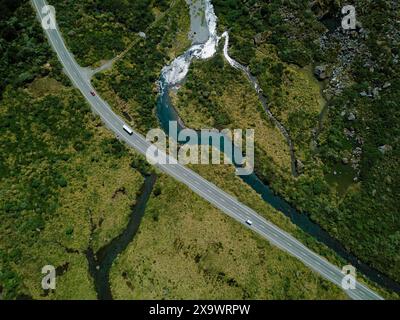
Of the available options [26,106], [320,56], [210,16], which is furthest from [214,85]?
[26,106]

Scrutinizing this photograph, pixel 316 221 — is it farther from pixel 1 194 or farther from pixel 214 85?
pixel 1 194

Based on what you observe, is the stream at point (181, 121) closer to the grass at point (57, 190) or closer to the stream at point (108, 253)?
the grass at point (57, 190)

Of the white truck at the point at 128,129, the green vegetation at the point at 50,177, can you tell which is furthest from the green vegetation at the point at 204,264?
the white truck at the point at 128,129

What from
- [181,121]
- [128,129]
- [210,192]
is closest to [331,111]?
[210,192]

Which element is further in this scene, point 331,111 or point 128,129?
point 331,111

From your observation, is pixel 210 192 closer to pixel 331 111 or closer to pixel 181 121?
pixel 181 121

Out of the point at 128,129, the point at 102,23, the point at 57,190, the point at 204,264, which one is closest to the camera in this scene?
the point at 204,264
